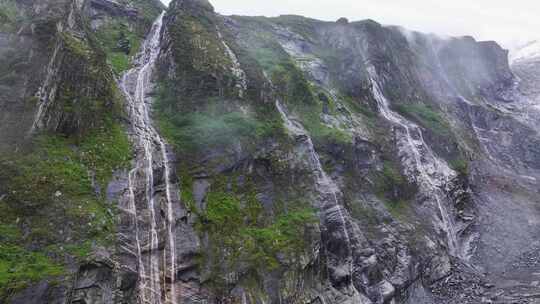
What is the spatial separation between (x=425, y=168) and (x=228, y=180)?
22560 millimetres

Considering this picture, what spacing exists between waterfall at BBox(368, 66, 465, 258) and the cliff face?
0.21 meters

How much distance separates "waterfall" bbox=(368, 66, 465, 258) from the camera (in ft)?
117

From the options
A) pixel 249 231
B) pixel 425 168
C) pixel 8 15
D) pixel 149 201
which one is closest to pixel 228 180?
pixel 249 231

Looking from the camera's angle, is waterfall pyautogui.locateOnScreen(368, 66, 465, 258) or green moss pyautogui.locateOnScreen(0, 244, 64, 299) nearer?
green moss pyautogui.locateOnScreen(0, 244, 64, 299)

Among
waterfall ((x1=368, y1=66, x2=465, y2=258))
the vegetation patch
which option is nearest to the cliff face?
the vegetation patch

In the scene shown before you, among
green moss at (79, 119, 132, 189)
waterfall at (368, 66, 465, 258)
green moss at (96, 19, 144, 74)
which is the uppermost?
green moss at (96, 19, 144, 74)

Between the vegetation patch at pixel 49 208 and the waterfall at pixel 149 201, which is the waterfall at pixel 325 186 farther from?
the vegetation patch at pixel 49 208

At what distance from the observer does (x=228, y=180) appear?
25797 millimetres

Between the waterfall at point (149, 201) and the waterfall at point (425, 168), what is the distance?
76.6 feet

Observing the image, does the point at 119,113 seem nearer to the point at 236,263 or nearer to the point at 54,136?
the point at 54,136

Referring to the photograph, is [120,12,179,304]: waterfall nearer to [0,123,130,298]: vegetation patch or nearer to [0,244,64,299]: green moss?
[0,123,130,298]: vegetation patch

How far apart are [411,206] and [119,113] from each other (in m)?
24.5

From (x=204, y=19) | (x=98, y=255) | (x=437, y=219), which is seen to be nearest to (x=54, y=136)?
(x=98, y=255)

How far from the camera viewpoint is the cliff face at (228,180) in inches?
753
